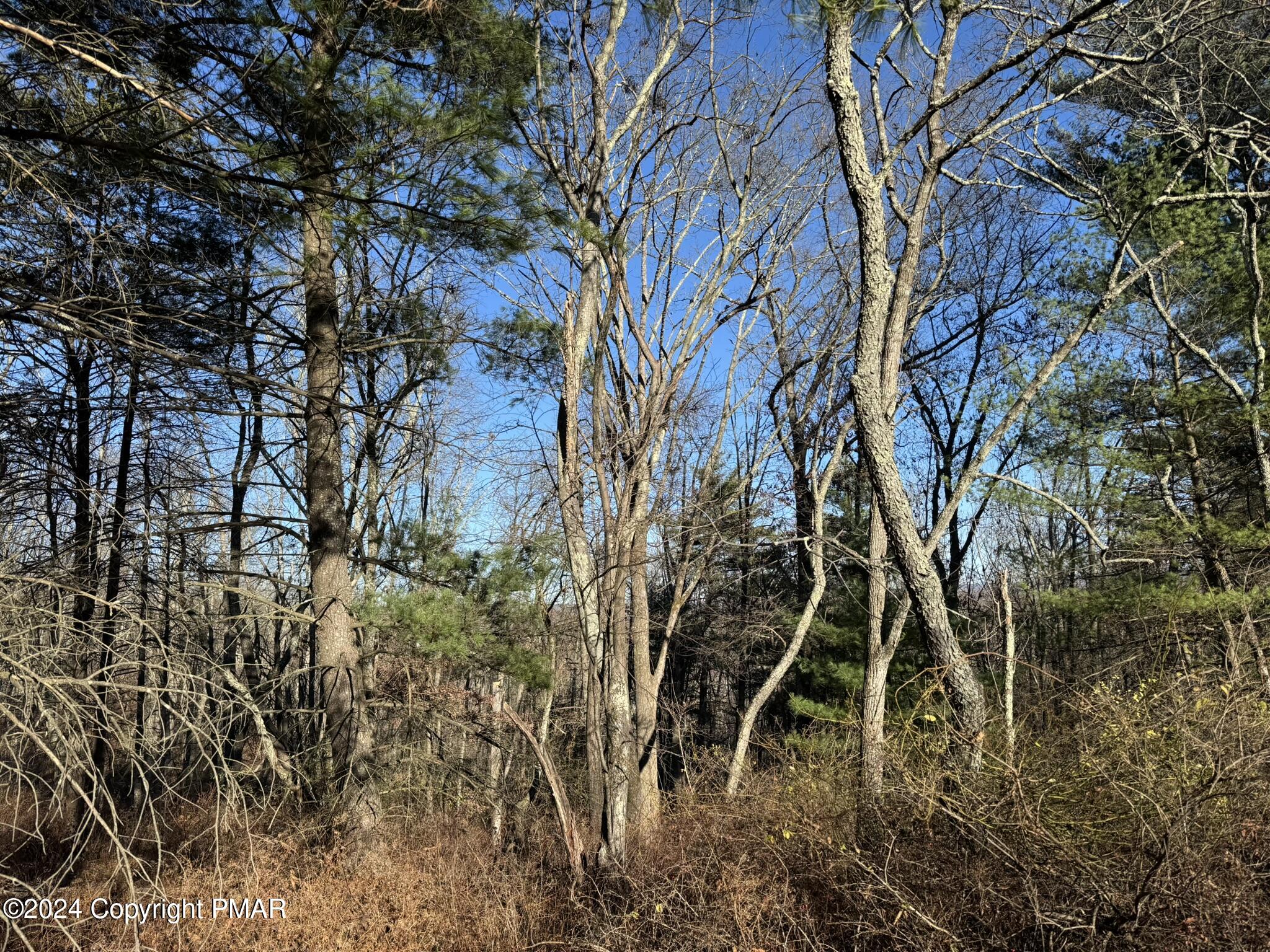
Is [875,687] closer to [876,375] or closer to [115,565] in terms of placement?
[876,375]

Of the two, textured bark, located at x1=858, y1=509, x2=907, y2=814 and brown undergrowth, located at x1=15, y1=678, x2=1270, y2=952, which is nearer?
brown undergrowth, located at x1=15, y1=678, x2=1270, y2=952

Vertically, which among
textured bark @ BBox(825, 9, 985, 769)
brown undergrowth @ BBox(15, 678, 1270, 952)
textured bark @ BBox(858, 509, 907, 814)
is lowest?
brown undergrowth @ BBox(15, 678, 1270, 952)

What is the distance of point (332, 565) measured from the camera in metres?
7.65

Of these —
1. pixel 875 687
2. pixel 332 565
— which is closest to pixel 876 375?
pixel 875 687

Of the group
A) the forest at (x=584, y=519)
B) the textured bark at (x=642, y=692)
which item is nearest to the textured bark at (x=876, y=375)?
the forest at (x=584, y=519)

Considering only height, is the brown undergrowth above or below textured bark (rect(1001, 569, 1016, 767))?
below

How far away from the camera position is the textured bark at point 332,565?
7.28 meters

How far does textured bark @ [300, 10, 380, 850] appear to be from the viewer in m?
7.28

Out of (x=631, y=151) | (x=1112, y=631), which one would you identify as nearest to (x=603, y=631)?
(x=631, y=151)

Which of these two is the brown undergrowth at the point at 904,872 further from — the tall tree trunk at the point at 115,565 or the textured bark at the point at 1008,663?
the tall tree trunk at the point at 115,565

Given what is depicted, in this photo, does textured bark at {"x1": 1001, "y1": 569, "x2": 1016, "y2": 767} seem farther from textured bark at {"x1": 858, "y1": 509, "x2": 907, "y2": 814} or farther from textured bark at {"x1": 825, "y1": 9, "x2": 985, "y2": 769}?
textured bark at {"x1": 858, "y1": 509, "x2": 907, "y2": 814}

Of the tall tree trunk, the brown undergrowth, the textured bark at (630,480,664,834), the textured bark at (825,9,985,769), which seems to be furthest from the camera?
the textured bark at (630,480,664,834)

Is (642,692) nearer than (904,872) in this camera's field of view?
No

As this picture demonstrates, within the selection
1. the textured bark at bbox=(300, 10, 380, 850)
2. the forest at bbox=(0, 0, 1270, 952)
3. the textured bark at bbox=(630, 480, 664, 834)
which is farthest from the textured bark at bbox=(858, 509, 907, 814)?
the textured bark at bbox=(300, 10, 380, 850)
